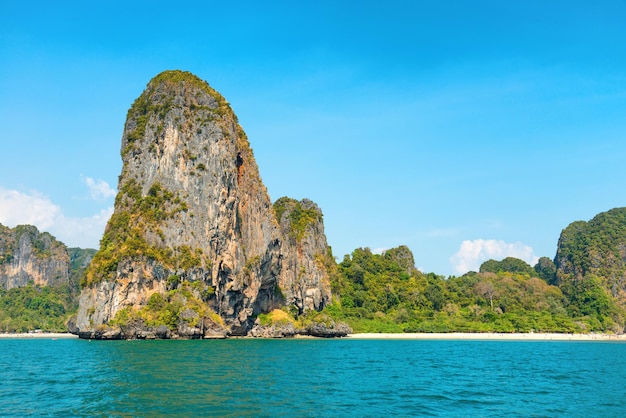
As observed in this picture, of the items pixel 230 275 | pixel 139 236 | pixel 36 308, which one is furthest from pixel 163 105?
pixel 36 308

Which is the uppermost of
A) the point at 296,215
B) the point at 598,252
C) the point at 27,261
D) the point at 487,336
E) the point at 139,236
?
the point at 296,215

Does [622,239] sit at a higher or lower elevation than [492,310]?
higher

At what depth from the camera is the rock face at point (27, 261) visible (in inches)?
6713

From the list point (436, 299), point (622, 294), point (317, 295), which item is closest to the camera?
point (317, 295)

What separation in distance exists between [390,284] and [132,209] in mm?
79001

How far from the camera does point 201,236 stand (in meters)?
86.3

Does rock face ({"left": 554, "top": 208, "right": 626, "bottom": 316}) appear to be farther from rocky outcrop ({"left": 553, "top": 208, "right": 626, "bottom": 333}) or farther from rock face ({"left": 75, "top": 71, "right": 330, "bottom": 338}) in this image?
rock face ({"left": 75, "top": 71, "right": 330, "bottom": 338})

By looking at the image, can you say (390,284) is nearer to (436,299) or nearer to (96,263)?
(436,299)

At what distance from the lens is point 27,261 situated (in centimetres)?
17225

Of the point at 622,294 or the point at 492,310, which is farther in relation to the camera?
the point at 622,294

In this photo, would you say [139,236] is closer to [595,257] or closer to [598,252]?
[595,257]

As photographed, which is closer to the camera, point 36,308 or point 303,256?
point 303,256

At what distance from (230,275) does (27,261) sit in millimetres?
116763

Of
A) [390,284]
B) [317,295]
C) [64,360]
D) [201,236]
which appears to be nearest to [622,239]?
[390,284]
